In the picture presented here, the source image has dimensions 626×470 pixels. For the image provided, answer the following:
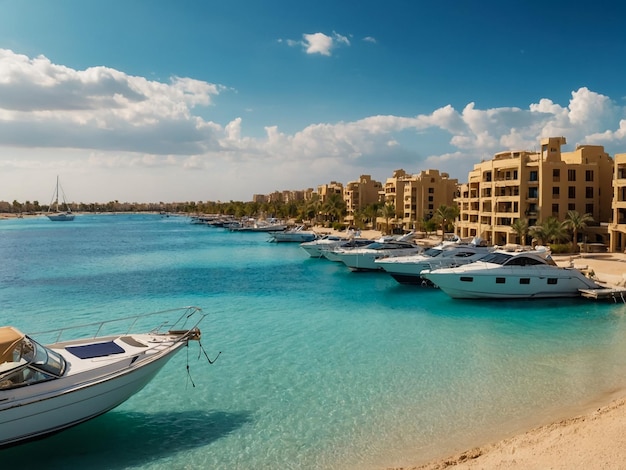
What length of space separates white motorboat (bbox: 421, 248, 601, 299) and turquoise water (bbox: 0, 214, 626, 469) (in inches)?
31.0

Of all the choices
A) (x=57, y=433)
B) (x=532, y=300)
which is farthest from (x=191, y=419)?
(x=532, y=300)

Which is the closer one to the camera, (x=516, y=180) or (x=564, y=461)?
(x=564, y=461)

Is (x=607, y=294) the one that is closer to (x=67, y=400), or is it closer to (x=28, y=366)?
(x=67, y=400)

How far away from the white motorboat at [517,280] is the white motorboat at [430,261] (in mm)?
5092

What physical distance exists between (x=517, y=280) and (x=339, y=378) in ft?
57.6

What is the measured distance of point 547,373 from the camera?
57.9 feet

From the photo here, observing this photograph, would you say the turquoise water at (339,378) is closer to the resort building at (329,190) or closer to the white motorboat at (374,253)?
the white motorboat at (374,253)

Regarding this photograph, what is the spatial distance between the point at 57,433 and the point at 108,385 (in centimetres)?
167

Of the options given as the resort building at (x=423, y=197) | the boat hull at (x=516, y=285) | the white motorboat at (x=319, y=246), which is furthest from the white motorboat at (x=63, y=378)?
the resort building at (x=423, y=197)

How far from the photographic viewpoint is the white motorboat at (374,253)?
149 feet

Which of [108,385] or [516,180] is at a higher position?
[516,180]

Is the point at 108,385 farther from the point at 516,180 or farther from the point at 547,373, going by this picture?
the point at 516,180

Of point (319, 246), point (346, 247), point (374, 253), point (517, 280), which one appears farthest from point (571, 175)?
point (517, 280)

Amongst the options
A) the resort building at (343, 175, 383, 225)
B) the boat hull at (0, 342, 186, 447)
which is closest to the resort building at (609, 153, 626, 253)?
the boat hull at (0, 342, 186, 447)
